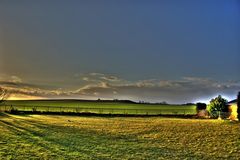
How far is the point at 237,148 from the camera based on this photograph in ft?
96.7

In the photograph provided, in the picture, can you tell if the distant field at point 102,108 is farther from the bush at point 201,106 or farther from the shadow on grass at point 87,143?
the shadow on grass at point 87,143

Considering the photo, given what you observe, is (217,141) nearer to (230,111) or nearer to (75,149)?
(75,149)

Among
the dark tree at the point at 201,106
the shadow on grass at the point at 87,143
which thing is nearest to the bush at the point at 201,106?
the dark tree at the point at 201,106

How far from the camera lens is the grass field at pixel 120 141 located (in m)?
27.2

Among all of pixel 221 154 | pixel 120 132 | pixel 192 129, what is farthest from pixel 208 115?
pixel 221 154

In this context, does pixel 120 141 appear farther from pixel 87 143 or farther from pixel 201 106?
pixel 201 106

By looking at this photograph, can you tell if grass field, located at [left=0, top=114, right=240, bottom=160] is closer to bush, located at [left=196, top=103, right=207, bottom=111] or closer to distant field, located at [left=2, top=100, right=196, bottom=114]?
bush, located at [left=196, top=103, right=207, bottom=111]

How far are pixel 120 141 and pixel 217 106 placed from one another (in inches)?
1001

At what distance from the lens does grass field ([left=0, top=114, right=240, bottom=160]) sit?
89.4 ft

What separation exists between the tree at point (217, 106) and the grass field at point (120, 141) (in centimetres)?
1319

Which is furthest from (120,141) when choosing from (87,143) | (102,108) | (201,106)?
(102,108)

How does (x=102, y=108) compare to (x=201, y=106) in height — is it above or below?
below

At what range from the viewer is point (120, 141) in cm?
3142

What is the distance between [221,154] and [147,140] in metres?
6.60
